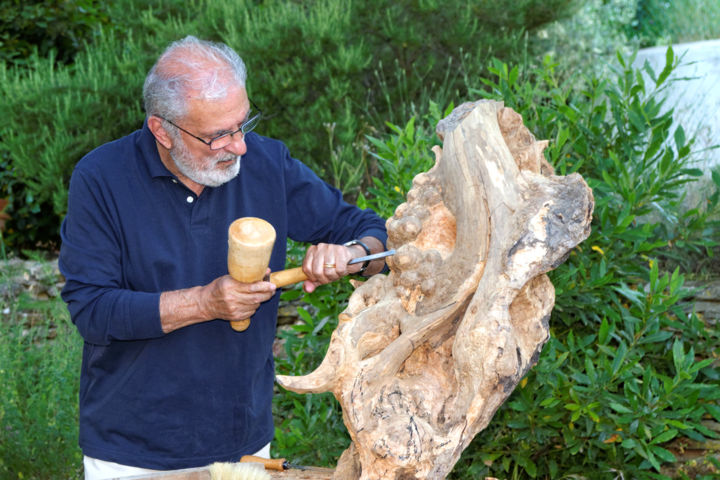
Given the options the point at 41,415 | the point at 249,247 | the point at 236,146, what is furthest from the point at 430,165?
the point at 41,415

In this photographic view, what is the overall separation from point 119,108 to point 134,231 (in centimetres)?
404

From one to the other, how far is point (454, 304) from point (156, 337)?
95 cm

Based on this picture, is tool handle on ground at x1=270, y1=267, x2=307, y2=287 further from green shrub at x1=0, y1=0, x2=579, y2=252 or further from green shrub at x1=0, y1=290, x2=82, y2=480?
green shrub at x1=0, y1=0, x2=579, y2=252

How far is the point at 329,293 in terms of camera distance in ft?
11.5

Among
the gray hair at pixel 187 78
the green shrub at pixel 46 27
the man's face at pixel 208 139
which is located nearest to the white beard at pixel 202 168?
the man's face at pixel 208 139

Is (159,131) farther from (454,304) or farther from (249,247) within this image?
(454,304)

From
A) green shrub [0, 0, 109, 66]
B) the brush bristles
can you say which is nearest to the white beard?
the brush bristles

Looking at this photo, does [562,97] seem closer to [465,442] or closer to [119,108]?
[465,442]

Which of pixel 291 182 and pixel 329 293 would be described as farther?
pixel 329 293

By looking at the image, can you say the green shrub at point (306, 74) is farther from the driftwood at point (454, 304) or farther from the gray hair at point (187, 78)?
the driftwood at point (454, 304)

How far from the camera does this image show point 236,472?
191cm

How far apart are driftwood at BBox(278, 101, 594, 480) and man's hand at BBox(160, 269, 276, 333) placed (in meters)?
0.27

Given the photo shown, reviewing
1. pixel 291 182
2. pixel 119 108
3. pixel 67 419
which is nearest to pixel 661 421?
pixel 291 182

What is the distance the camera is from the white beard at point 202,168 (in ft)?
7.84
